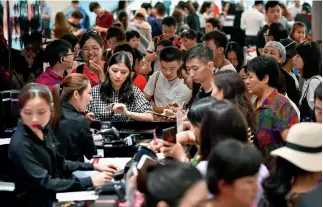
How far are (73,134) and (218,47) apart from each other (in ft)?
8.70

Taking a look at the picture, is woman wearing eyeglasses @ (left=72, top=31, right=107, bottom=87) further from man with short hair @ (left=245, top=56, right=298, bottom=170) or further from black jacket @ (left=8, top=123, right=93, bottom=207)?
black jacket @ (left=8, top=123, right=93, bottom=207)

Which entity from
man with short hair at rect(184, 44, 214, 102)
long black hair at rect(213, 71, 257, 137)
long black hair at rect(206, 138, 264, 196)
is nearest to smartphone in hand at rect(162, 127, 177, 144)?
long black hair at rect(213, 71, 257, 137)

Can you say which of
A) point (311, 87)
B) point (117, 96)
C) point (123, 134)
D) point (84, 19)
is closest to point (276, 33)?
point (311, 87)

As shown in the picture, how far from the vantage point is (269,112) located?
5078 millimetres

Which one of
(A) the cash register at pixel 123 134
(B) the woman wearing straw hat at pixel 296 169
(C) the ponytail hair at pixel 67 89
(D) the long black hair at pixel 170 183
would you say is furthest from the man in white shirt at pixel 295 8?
(D) the long black hair at pixel 170 183

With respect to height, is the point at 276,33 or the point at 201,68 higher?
the point at 276,33

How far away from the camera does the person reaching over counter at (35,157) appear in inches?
166

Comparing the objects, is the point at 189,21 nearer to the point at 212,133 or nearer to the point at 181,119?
the point at 181,119

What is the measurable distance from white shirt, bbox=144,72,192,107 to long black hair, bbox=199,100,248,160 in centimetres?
285

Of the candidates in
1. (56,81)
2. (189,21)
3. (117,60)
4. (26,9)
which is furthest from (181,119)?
(189,21)

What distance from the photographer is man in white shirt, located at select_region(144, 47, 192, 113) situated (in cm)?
679

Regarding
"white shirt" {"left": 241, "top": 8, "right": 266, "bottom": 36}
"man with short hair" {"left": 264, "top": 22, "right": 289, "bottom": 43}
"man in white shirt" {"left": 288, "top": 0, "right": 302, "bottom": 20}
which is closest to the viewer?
"man with short hair" {"left": 264, "top": 22, "right": 289, "bottom": 43}

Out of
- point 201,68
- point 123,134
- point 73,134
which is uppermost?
point 201,68

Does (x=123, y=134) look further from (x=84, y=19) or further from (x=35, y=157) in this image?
(x=84, y=19)
